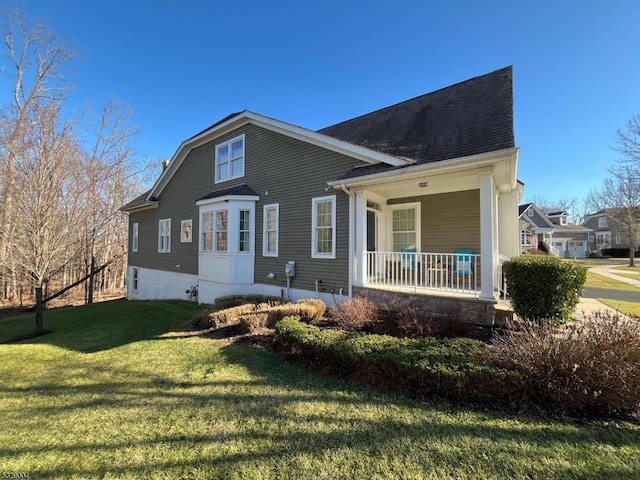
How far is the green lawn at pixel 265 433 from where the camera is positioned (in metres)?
2.47

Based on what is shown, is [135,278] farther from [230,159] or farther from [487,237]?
[487,237]

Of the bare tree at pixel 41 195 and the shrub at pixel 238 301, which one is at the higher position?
the bare tree at pixel 41 195

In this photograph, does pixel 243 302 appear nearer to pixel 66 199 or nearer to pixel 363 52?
pixel 66 199

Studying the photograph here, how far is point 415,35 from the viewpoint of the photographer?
10133 mm

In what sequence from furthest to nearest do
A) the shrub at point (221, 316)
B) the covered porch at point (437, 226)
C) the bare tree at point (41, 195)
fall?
the bare tree at point (41, 195) → the shrub at point (221, 316) → the covered porch at point (437, 226)

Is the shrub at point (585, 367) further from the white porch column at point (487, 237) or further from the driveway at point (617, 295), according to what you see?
the driveway at point (617, 295)

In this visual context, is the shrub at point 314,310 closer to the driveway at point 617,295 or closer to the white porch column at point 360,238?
the white porch column at point 360,238

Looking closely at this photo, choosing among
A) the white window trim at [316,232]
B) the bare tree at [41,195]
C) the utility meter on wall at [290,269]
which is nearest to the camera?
the bare tree at [41,195]

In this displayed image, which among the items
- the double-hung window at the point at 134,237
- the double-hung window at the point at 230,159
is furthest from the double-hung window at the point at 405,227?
the double-hung window at the point at 134,237

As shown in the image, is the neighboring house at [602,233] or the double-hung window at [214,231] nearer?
the double-hung window at [214,231]

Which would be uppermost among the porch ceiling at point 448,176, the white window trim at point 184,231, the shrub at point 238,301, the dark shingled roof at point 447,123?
the dark shingled roof at point 447,123

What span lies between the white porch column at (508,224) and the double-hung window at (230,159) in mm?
9153

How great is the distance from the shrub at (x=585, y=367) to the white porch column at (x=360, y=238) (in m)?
4.37

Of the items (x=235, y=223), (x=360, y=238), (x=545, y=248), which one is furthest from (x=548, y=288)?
(x=545, y=248)
